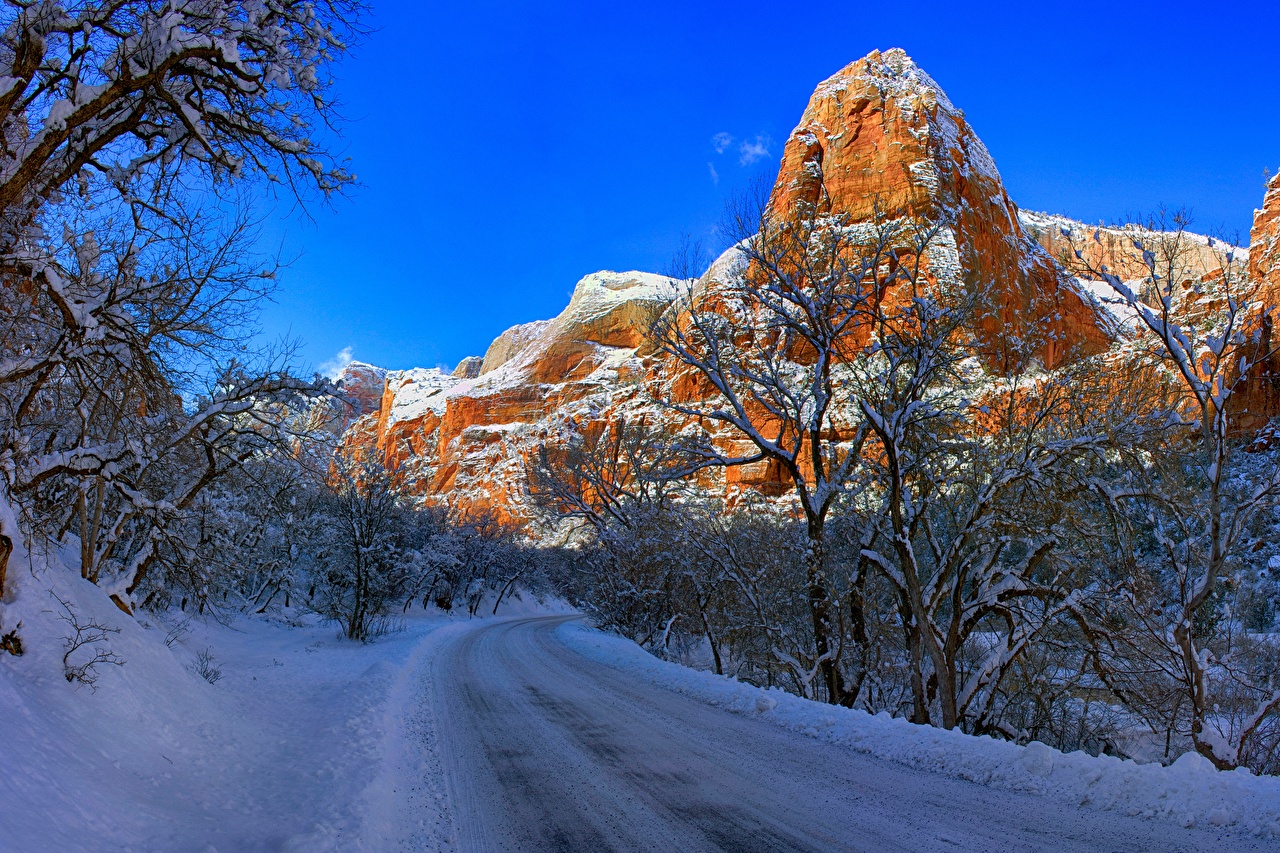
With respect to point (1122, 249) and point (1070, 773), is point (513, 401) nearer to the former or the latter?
point (1122, 249)

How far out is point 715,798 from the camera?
455cm

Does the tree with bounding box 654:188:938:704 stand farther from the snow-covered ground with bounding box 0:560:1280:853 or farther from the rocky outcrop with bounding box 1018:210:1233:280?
the snow-covered ground with bounding box 0:560:1280:853

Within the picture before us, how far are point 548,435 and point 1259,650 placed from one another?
91.7m

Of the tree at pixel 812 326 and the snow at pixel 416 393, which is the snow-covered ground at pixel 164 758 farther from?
the snow at pixel 416 393

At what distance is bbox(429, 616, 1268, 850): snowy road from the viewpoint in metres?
3.59

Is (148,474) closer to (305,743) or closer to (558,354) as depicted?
(305,743)

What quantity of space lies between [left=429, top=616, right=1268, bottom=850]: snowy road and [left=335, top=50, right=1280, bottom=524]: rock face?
690 cm

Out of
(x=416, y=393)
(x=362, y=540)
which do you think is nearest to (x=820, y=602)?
(x=362, y=540)

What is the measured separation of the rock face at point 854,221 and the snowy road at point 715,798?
6.90 meters

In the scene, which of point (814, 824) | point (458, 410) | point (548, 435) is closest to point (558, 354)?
point (458, 410)

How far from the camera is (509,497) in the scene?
330 feet

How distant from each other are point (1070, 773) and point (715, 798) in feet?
7.88

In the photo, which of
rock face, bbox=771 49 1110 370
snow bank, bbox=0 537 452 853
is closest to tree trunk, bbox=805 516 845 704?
snow bank, bbox=0 537 452 853

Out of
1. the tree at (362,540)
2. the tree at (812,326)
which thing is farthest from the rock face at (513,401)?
the tree at (812,326)
